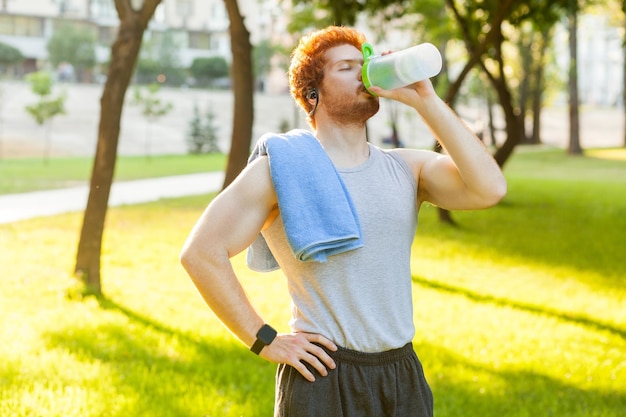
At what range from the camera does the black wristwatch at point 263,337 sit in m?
2.60

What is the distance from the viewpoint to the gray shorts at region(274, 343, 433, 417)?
2.60 m

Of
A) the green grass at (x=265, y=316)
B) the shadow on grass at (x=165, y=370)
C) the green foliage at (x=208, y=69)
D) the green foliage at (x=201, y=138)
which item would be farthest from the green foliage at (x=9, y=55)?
the shadow on grass at (x=165, y=370)

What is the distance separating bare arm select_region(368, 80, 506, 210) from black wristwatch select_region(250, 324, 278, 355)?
641mm

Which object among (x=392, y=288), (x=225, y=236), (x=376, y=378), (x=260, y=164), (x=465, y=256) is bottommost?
(x=465, y=256)

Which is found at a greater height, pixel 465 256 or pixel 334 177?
pixel 334 177

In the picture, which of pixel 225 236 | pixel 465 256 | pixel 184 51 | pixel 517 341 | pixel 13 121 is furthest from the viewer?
pixel 184 51

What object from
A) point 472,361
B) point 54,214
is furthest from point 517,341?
point 54,214

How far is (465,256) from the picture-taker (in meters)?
11.7

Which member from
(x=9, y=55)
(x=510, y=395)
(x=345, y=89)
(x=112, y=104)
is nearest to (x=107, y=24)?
(x=9, y=55)

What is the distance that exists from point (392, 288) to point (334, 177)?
359 mm

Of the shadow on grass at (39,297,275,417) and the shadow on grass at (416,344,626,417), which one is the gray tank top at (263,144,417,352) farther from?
the shadow on grass at (416,344,626,417)

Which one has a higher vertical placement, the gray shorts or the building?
the building

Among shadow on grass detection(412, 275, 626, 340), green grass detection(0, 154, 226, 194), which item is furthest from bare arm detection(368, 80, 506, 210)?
green grass detection(0, 154, 226, 194)

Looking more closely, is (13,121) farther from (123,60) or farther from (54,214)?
(123,60)
